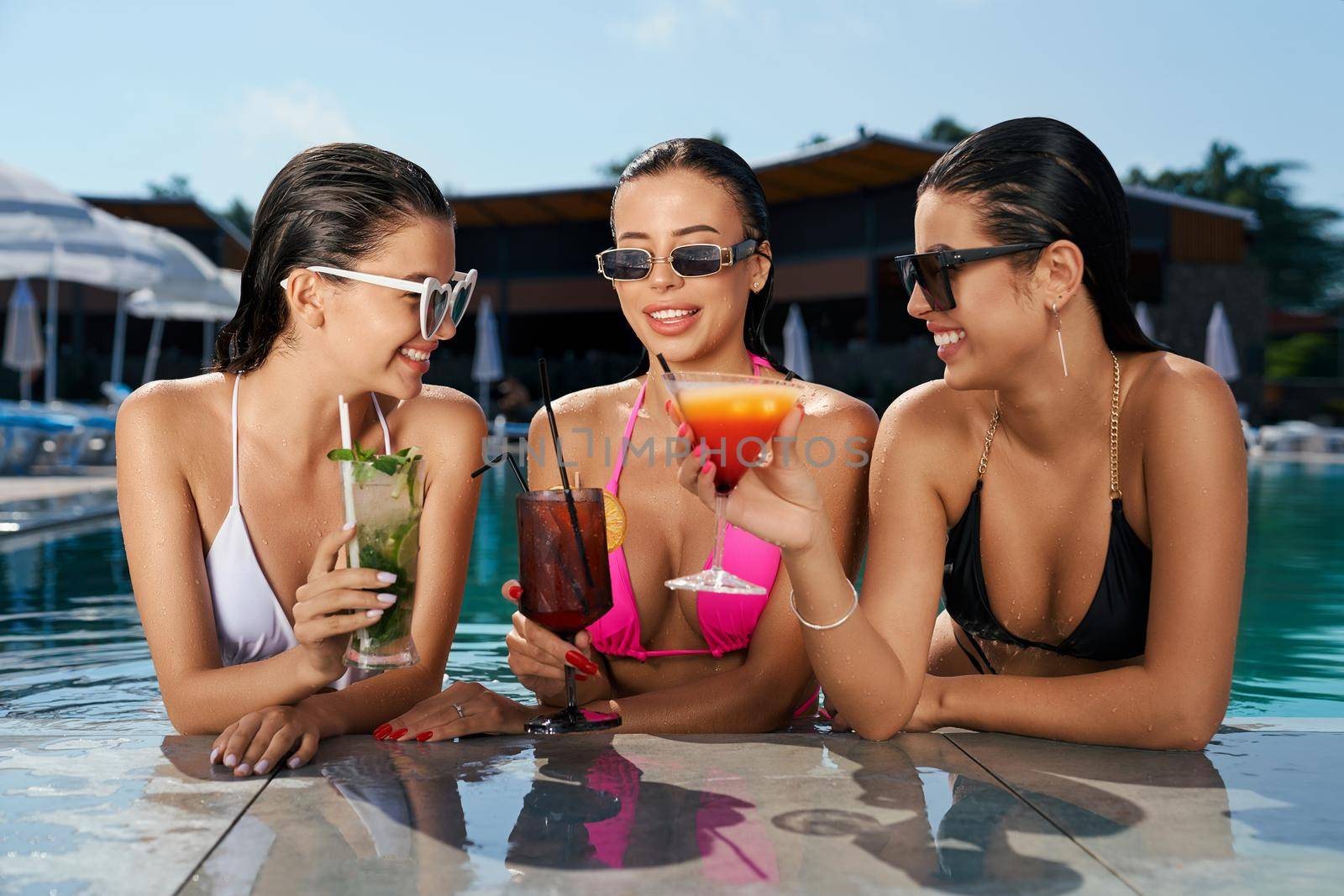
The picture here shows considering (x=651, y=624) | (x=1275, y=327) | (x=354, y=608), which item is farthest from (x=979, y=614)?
(x=1275, y=327)

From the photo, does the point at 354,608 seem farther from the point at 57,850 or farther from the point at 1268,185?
the point at 1268,185

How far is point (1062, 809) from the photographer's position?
210 centimetres

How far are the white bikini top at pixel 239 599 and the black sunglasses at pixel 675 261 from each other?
0.97 m

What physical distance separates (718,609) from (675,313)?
2.49 ft

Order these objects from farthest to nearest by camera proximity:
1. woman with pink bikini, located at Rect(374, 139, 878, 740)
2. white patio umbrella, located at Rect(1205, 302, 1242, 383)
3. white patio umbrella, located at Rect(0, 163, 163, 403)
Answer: white patio umbrella, located at Rect(1205, 302, 1242, 383)
white patio umbrella, located at Rect(0, 163, 163, 403)
woman with pink bikini, located at Rect(374, 139, 878, 740)

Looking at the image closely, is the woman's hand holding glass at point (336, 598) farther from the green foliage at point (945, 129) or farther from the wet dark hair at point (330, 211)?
the green foliage at point (945, 129)

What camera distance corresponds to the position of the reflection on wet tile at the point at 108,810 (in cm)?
181

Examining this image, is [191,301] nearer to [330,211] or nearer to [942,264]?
[330,211]

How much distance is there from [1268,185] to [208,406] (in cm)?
5892

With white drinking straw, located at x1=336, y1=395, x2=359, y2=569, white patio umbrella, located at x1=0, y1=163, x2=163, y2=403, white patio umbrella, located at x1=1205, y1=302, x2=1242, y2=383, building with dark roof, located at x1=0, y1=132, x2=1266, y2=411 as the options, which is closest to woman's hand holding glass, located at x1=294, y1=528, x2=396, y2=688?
white drinking straw, located at x1=336, y1=395, x2=359, y2=569

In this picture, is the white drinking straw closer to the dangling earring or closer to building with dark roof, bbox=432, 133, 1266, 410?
the dangling earring

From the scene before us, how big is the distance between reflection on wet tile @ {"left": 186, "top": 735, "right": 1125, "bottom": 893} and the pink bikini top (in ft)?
2.17

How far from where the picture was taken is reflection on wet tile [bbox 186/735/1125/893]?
1.78m

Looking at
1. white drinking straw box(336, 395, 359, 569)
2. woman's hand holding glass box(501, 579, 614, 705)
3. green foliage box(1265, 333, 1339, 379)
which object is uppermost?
green foliage box(1265, 333, 1339, 379)
